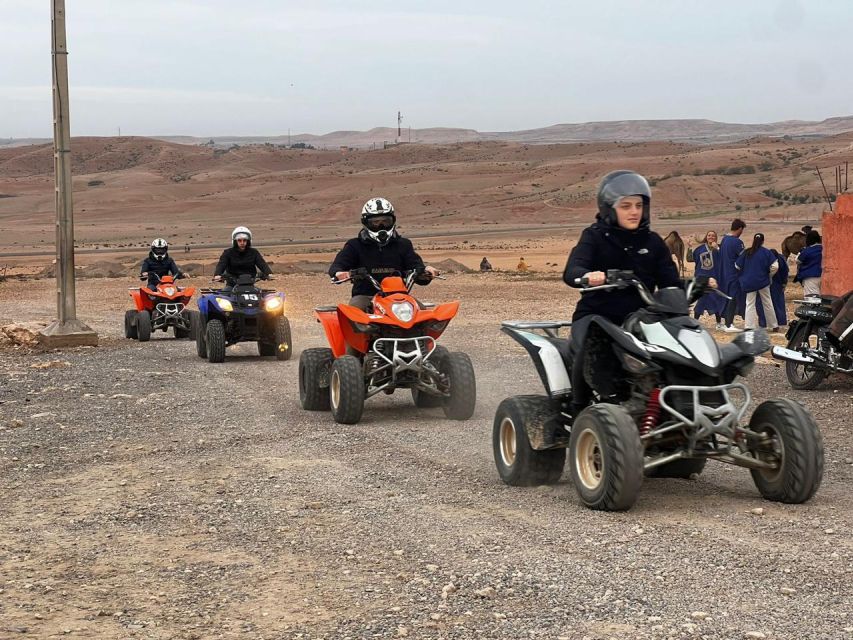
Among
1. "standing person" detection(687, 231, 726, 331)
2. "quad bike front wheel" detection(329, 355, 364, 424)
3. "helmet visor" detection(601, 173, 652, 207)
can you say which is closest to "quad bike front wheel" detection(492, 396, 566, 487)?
"helmet visor" detection(601, 173, 652, 207)

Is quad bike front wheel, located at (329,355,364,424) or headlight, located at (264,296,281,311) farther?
headlight, located at (264,296,281,311)

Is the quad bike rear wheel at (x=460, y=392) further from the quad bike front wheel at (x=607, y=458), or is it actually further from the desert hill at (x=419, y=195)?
the desert hill at (x=419, y=195)

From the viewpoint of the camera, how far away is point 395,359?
38.8ft

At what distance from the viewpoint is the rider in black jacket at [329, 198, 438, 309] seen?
12703mm

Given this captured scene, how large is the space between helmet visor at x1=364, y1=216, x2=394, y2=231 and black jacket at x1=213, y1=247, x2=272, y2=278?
5.78 m

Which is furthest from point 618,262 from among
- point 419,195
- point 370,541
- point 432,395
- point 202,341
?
point 419,195

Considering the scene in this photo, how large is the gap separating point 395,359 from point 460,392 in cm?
66

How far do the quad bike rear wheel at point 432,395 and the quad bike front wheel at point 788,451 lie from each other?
187 inches

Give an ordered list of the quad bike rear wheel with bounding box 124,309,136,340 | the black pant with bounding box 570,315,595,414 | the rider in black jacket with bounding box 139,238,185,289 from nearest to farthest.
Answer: the black pant with bounding box 570,315,595,414 → the quad bike rear wheel with bounding box 124,309,136,340 → the rider in black jacket with bounding box 139,238,185,289

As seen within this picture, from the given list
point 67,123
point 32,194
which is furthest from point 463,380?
point 32,194

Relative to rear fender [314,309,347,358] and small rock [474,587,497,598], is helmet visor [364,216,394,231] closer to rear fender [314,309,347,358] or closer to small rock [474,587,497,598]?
rear fender [314,309,347,358]

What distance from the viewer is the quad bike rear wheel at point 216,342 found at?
17.5m

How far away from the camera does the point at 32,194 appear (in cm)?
12681

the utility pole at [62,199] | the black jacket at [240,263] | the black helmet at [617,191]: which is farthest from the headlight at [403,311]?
the utility pole at [62,199]
